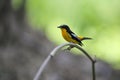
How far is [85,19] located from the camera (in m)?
12.4

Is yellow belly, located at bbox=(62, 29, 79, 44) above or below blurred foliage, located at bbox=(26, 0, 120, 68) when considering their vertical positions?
below

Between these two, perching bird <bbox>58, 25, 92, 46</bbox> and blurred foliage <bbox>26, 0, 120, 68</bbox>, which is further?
blurred foliage <bbox>26, 0, 120, 68</bbox>

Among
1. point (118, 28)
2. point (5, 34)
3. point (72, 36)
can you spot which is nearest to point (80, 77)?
point (5, 34)

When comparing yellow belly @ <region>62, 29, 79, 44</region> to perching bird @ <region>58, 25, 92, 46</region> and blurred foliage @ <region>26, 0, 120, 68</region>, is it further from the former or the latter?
blurred foliage @ <region>26, 0, 120, 68</region>

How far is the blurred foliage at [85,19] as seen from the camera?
11812mm

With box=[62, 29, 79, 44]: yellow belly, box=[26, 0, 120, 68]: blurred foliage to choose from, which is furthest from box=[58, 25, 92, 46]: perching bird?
box=[26, 0, 120, 68]: blurred foliage

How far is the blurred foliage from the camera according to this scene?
1181 cm

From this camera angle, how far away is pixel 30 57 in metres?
10.6

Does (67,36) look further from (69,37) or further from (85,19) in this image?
(85,19)

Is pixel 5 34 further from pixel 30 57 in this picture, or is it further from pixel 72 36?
pixel 72 36

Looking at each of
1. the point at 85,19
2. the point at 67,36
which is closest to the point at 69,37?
the point at 67,36

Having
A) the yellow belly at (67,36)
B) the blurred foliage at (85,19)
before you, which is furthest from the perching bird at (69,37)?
the blurred foliage at (85,19)

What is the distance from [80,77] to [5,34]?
1.75 meters

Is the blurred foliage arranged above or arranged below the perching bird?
above
